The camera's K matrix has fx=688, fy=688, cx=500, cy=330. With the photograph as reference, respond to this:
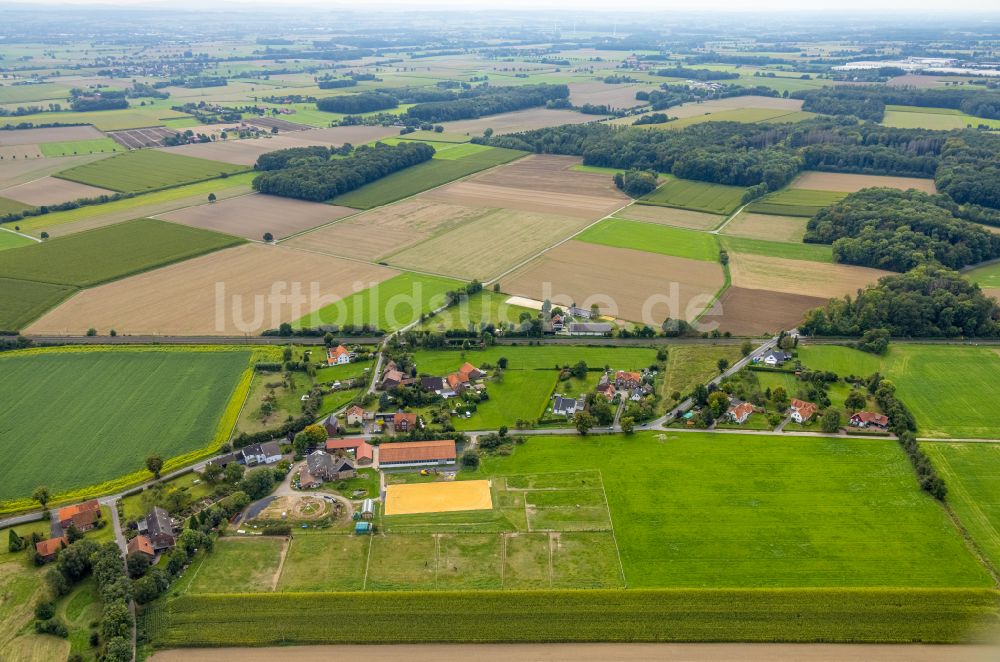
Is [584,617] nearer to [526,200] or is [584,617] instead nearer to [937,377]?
[937,377]

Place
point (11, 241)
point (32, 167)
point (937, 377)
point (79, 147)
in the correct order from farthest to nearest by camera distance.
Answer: point (79, 147)
point (32, 167)
point (11, 241)
point (937, 377)

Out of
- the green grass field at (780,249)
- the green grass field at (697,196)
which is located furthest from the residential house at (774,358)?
the green grass field at (697,196)

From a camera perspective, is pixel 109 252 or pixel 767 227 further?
pixel 767 227

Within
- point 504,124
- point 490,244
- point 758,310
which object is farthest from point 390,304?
point 504,124

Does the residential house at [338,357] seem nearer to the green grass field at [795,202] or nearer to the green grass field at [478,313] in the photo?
the green grass field at [478,313]

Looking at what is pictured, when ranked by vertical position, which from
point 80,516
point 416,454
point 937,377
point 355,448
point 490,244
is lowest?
point 80,516

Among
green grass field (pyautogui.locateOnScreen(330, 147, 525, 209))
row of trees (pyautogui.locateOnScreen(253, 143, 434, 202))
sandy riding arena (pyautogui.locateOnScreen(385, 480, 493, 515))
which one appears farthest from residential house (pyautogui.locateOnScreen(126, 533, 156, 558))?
row of trees (pyautogui.locateOnScreen(253, 143, 434, 202))

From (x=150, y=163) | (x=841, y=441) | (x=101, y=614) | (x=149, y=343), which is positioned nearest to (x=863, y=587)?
(x=841, y=441)
